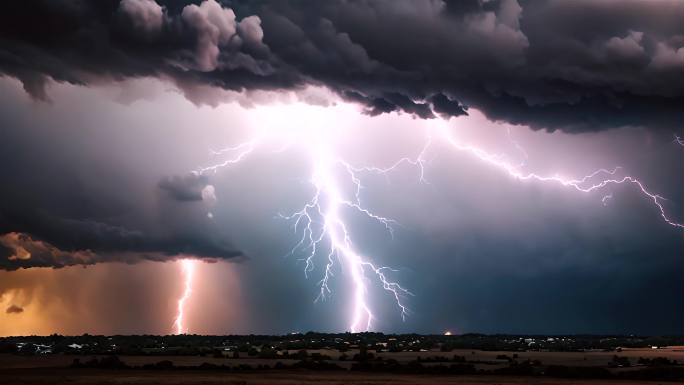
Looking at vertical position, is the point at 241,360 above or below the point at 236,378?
above

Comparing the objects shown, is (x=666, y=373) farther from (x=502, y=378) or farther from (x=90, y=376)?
(x=90, y=376)

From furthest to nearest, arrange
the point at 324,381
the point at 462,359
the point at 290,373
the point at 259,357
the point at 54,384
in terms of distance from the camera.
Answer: the point at 259,357 → the point at 462,359 → the point at 290,373 → the point at 324,381 → the point at 54,384

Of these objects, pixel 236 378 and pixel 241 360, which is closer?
pixel 236 378

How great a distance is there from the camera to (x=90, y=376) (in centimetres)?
4912

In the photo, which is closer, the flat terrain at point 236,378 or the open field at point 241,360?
the flat terrain at point 236,378

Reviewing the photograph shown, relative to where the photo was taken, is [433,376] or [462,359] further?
[462,359]

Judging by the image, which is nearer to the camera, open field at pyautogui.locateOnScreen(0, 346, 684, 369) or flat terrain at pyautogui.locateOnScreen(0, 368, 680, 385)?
flat terrain at pyautogui.locateOnScreen(0, 368, 680, 385)

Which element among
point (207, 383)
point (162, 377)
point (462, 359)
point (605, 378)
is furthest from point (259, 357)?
point (605, 378)

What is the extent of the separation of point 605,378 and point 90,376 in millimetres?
39241

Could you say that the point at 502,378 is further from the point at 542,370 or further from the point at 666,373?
the point at 666,373

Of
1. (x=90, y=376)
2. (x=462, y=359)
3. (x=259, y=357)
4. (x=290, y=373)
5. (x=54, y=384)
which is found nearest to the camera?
(x=54, y=384)

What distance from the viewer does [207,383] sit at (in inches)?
1700

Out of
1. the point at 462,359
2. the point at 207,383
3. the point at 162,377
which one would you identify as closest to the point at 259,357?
the point at 462,359

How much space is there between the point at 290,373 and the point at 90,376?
15798 millimetres
